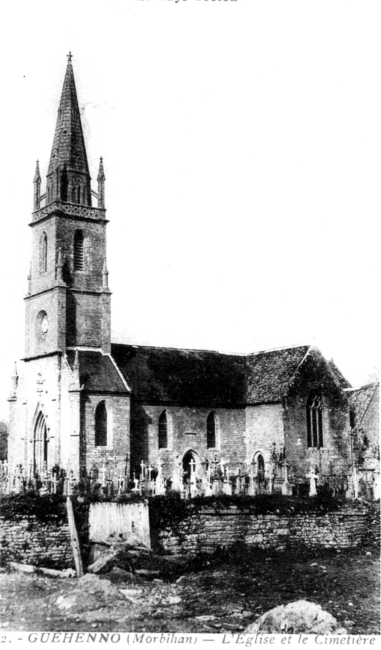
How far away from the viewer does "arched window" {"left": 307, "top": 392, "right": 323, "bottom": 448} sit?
43325mm

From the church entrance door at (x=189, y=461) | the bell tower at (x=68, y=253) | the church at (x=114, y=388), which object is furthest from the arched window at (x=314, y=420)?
the bell tower at (x=68, y=253)

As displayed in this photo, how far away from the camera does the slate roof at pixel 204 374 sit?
43.4 meters

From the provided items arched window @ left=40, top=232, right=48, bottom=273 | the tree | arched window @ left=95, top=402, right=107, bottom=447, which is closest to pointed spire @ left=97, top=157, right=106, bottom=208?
arched window @ left=40, top=232, right=48, bottom=273

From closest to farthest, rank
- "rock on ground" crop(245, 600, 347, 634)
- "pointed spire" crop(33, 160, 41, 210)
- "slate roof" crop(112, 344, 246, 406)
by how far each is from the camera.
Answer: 1. "rock on ground" crop(245, 600, 347, 634)
2. "slate roof" crop(112, 344, 246, 406)
3. "pointed spire" crop(33, 160, 41, 210)

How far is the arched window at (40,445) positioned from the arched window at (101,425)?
138 inches

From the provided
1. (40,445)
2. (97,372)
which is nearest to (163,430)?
(97,372)

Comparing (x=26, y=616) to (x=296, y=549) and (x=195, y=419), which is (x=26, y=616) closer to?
(x=296, y=549)

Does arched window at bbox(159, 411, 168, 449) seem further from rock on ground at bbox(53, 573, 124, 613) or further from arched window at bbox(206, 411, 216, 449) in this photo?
rock on ground at bbox(53, 573, 124, 613)

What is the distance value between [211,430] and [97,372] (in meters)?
7.89

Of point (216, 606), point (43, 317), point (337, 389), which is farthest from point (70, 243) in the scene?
point (216, 606)

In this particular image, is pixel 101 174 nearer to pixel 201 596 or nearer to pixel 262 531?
pixel 262 531

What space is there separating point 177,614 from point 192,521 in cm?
922

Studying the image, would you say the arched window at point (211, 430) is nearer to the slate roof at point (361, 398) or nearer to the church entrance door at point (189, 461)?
the church entrance door at point (189, 461)

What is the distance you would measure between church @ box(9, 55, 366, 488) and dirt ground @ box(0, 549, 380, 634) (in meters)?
12.2
